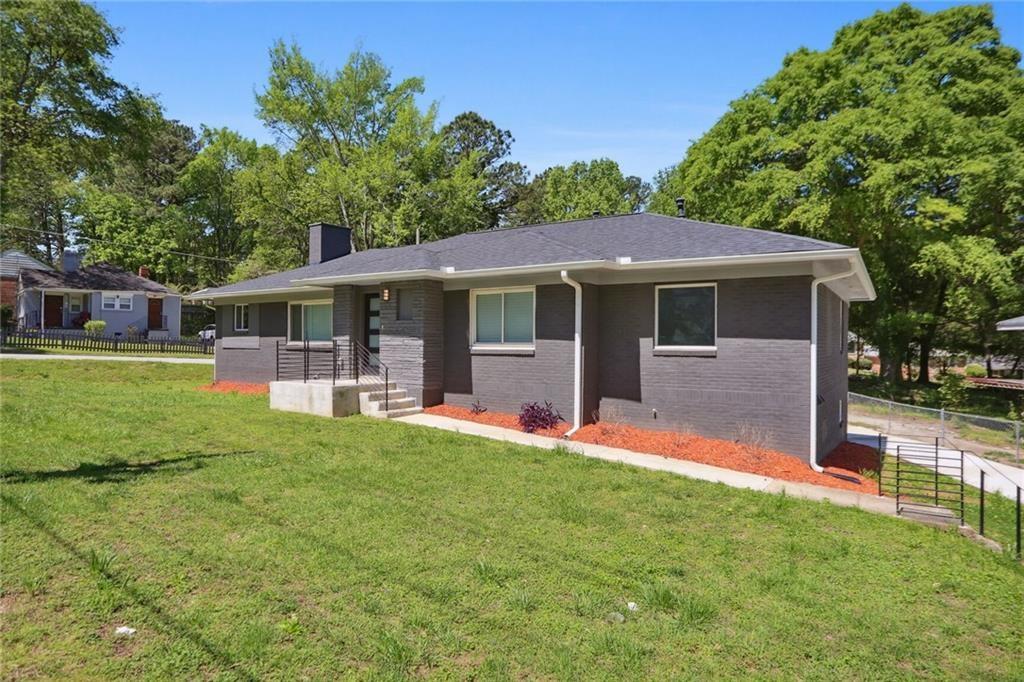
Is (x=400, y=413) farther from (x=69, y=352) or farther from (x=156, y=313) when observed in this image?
(x=156, y=313)

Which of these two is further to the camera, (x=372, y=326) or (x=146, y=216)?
(x=146, y=216)

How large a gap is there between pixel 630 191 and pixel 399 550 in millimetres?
48604

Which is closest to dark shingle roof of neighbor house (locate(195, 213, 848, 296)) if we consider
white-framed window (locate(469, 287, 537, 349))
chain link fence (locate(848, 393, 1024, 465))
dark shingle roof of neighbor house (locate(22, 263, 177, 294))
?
white-framed window (locate(469, 287, 537, 349))

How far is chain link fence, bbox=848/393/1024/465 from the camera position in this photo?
11867mm

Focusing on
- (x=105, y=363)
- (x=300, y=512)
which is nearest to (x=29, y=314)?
(x=105, y=363)

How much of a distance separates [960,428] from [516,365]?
11277 mm

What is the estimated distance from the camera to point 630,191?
163 ft

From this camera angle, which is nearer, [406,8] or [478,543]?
[478,543]

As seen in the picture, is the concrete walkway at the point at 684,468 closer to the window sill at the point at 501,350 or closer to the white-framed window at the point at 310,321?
the window sill at the point at 501,350

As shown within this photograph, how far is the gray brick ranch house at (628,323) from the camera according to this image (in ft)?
31.3

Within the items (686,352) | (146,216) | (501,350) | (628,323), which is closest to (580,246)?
(628,323)

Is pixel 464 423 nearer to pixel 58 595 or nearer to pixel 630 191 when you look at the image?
pixel 58 595

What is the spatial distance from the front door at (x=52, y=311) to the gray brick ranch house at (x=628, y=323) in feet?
99.4

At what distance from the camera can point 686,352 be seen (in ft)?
34.2
